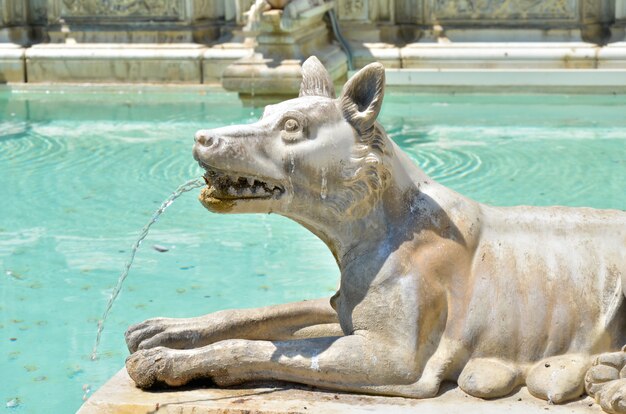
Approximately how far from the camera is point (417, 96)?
12703 millimetres

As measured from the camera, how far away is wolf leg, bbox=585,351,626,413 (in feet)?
11.1

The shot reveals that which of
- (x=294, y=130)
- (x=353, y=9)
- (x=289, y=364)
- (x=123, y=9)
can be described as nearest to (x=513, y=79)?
(x=353, y=9)

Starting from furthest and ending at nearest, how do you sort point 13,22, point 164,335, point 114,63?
1. point 13,22
2. point 114,63
3. point 164,335

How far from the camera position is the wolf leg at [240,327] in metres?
3.97

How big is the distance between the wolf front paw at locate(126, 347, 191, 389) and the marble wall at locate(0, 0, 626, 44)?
33.1ft

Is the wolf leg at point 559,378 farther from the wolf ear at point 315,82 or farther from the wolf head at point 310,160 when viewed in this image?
the wolf ear at point 315,82

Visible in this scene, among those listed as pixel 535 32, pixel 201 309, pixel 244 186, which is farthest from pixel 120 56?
pixel 244 186

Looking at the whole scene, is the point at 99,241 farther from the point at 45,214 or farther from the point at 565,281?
the point at 565,281

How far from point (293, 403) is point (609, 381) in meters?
0.94

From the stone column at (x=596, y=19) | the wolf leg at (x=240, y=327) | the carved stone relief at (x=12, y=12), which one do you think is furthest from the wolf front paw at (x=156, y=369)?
the carved stone relief at (x=12, y=12)

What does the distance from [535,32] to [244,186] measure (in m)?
9.93

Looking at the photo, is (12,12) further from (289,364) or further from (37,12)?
(289,364)

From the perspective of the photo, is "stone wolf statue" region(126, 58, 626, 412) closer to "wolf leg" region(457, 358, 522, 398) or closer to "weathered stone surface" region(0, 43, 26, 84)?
"wolf leg" region(457, 358, 522, 398)

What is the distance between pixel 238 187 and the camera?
363cm
